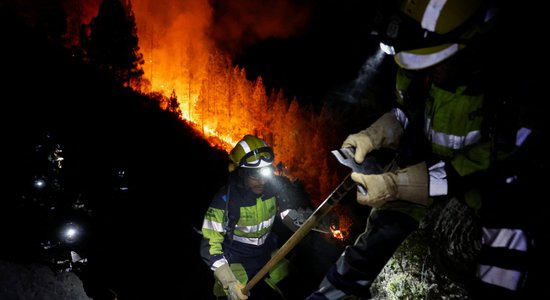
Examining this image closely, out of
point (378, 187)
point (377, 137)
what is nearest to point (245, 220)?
point (377, 137)

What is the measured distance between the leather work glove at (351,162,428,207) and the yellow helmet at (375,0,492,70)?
95 centimetres

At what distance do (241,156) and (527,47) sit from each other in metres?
3.86

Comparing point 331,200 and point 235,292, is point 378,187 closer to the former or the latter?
point 331,200

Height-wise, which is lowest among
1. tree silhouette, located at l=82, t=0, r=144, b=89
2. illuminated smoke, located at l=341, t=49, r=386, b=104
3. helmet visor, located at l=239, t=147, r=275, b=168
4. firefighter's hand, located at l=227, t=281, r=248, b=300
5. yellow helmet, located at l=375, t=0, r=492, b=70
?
firefighter's hand, located at l=227, t=281, r=248, b=300

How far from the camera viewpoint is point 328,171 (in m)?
67.6

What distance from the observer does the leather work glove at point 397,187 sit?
2.73 m

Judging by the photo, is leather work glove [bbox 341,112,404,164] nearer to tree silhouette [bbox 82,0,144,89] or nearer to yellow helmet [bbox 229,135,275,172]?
yellow helmet [bbox 229,135,275,172]

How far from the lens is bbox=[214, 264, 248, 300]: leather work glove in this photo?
4.74 meters

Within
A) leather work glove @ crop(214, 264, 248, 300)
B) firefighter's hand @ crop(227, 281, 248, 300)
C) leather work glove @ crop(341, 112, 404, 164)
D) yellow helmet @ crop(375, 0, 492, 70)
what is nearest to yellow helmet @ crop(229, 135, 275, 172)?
leather work glove @ crop(214, 264, 248, 300)

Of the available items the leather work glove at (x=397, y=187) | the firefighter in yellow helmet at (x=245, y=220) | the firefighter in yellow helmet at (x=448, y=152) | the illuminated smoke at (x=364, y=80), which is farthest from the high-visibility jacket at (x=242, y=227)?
the illuminated smoke at (x=364, y=80)

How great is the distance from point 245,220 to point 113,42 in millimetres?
54536

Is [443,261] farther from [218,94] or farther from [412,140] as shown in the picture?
[218,94]

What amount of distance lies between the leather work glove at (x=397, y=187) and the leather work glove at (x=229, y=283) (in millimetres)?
2940

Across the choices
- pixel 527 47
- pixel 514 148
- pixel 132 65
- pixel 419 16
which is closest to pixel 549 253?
pixel 514 148
